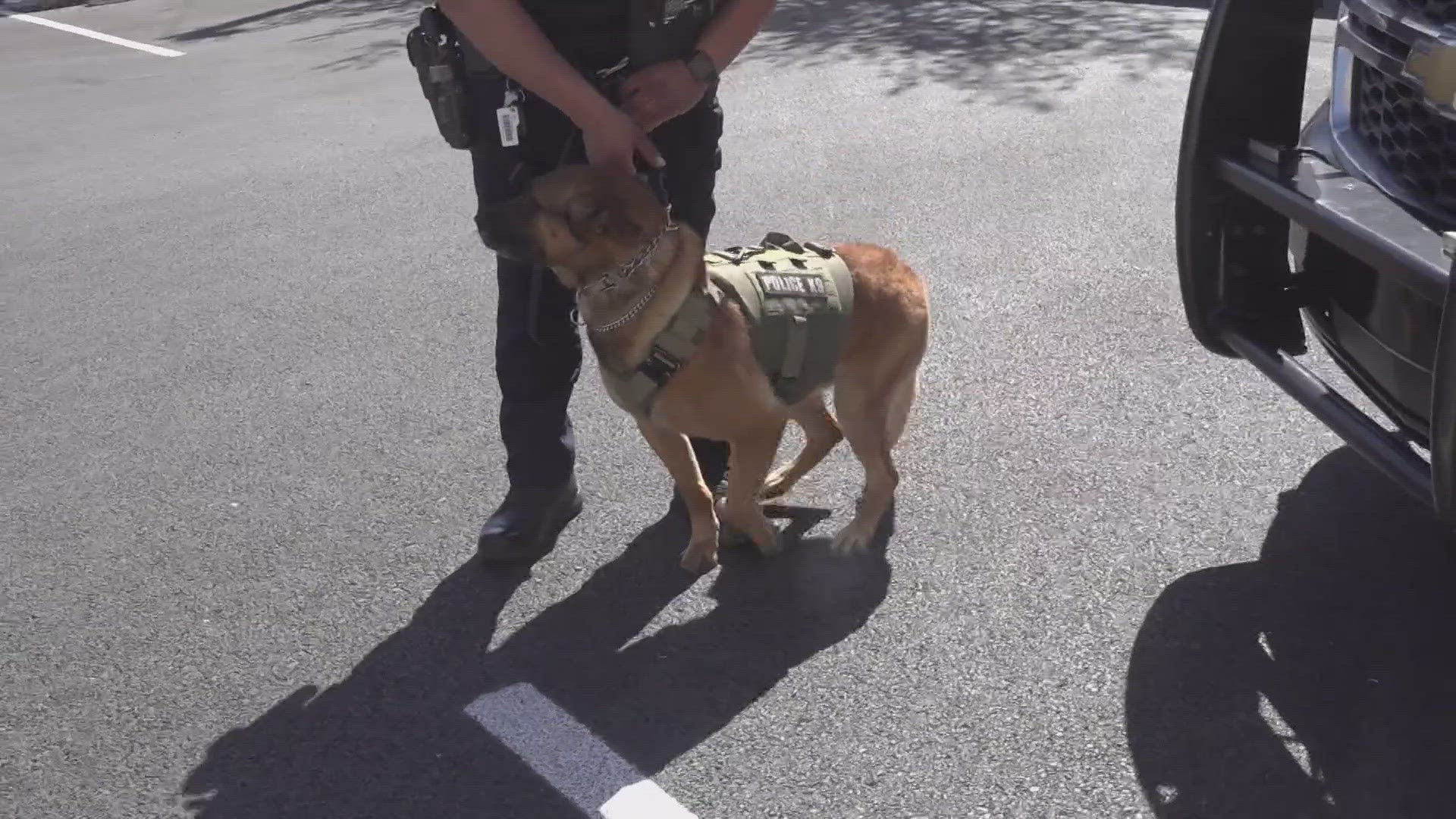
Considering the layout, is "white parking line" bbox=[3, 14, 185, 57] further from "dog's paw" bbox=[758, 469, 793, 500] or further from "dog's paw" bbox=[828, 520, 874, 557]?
"dog's paw" bbox=[828, 520, 874, 557]

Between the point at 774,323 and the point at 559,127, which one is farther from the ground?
the point at 559,127

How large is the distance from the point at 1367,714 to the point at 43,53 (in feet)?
43.9

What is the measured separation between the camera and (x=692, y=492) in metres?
3.45

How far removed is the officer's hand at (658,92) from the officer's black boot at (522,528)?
3.31 feet

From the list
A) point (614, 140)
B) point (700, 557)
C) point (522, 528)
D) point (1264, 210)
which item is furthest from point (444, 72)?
point (1264, 210)

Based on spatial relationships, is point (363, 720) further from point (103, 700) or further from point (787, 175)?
point (787, 175)

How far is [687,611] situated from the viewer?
10.8 ft

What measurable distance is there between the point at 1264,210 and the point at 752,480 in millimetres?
1317

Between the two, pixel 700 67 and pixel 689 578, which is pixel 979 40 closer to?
pixel 700 67

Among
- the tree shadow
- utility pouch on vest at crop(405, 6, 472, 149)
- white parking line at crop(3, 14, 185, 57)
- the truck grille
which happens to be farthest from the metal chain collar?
white parking line at crop(3, 14, 185, 57)

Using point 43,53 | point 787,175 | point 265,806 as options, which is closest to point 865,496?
point 265,806

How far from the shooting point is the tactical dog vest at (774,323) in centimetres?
318

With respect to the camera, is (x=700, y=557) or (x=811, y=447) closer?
(x=700, y=557)

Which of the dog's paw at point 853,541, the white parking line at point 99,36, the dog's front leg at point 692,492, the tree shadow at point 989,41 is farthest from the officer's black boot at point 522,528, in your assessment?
the white parking line at point 99,36
